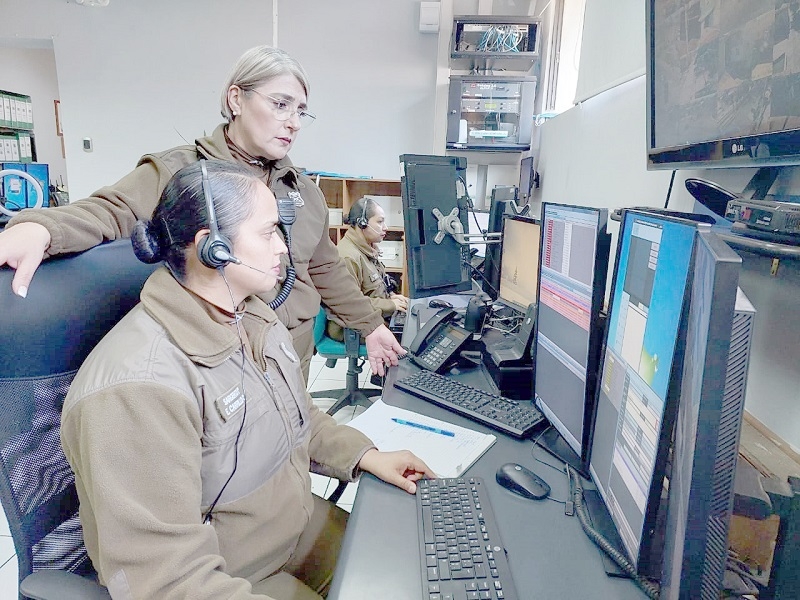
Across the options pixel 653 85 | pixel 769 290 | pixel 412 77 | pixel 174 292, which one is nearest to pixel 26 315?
pixel 174 292

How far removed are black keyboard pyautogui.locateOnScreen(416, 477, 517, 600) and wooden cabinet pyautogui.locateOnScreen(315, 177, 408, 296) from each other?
3.43 metres

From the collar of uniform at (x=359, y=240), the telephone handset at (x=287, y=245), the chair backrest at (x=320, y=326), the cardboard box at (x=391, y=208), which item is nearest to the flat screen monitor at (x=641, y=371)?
the telephone handset at (x=287, y=245)

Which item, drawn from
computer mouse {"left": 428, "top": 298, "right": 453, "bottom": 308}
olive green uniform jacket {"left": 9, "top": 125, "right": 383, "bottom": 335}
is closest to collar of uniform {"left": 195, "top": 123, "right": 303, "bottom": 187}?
olive green uniform jacket {"left": 9, "top": 125, "right": 383, "bottom": 335}

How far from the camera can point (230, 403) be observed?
0.80 metres

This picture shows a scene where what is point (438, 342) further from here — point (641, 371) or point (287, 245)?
point (641, 371)

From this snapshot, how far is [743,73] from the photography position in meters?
0.79

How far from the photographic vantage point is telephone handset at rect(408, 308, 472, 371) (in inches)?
55.5

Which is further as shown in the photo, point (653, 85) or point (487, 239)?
point (487, 239)

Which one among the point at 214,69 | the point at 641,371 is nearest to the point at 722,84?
the point at 641,371

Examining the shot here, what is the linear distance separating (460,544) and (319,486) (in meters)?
1.49

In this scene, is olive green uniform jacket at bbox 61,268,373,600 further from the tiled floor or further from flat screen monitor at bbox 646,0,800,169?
flat screen monitor at bbox 646,0,800,169

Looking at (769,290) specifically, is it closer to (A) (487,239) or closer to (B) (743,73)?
(B) (743,73)

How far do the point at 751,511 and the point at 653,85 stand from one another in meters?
0.94

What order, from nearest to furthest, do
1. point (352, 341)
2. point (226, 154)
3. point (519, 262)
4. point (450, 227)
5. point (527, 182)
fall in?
point (226, 154), point (519, 262), point (450, 227), point (352, 341), point (527, 182)
